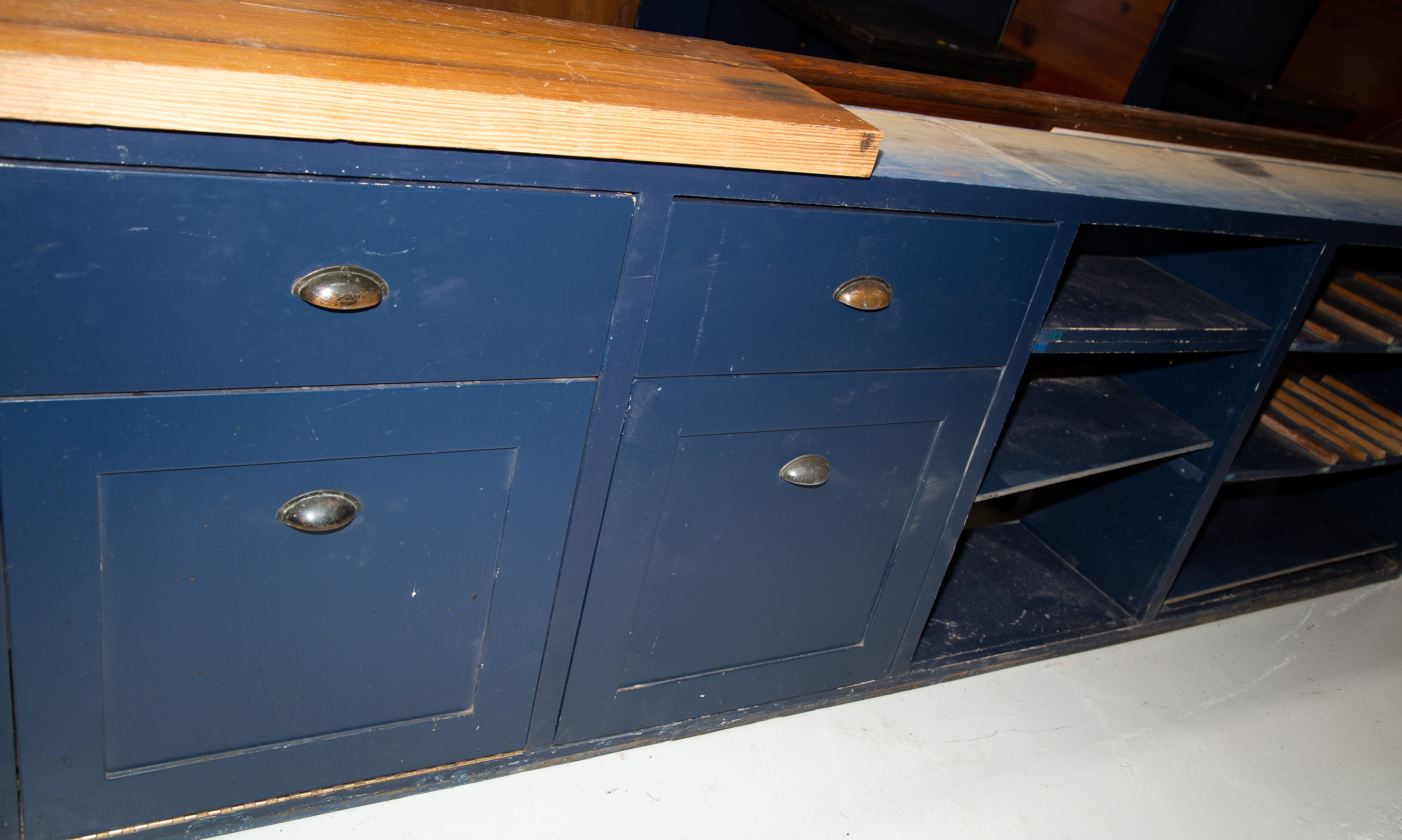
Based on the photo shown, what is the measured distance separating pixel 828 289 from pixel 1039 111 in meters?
0.87

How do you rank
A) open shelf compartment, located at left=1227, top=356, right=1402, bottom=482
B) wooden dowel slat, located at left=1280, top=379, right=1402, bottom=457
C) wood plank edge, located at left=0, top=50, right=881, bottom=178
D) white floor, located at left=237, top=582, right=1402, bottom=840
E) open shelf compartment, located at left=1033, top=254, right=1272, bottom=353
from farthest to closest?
wooden dowel slat, located at left=1280, top=379, right=1402, bottom=457
open shelf compartment, located at left=1227, top=356, right=1402, bottom=482
open shelf compartment, located at left=1033, top=254, right=1272, bottom=353
white floor, located at left=237, top=582, right=1402, bottom=840
wood plank edge, located at left=0, top=50, right=881, bottom=178

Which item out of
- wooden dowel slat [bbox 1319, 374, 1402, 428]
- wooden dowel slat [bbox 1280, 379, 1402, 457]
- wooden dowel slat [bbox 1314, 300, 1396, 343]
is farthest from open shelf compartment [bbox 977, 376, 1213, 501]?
wooden dowel slat [bbox 1319, 374, 1402, 428]

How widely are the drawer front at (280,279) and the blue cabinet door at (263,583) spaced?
0.04 meters

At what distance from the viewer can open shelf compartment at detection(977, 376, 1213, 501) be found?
1.73m

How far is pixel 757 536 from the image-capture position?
4.68ft

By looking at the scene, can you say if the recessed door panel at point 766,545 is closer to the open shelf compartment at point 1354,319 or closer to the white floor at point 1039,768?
the white floor at point 1039,768

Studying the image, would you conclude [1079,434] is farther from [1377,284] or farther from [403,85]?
[403,85]

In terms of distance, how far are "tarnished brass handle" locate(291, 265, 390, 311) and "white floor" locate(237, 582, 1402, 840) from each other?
2.71ft

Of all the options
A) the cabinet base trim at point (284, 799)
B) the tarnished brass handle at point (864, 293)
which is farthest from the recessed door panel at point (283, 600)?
the tarnished brass handle at point (864, 293)

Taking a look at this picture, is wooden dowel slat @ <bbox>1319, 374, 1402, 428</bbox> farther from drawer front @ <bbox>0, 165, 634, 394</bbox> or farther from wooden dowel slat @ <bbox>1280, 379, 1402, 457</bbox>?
drawer front @ <bbox>0, 165, 634, 394</bbox>

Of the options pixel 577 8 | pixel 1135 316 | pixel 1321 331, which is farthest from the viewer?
pixel 1321 331

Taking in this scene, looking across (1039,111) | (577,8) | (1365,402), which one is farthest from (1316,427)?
(577,8)

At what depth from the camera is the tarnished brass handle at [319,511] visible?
1.05 metres

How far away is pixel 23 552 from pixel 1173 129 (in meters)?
2.15
